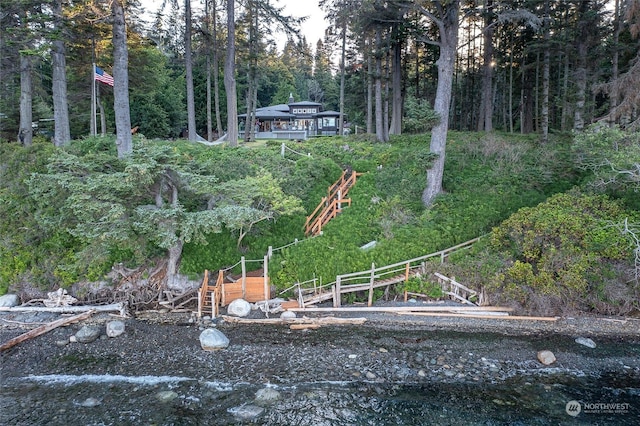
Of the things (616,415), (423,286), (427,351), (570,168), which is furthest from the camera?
(570,168)

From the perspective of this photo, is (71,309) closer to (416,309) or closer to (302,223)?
(302,223)

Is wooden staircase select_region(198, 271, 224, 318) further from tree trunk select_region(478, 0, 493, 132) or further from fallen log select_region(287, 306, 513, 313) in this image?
tree trunk select_region(478, 0, 493, 132)

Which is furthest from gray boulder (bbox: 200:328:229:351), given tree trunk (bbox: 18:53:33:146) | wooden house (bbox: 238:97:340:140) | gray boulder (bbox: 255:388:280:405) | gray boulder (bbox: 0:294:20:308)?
wooden house (bbox: 238:97:340:140)

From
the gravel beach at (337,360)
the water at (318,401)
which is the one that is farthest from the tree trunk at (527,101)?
the water at (318,401)

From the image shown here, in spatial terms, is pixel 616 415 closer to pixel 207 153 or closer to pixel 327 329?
pixel 327 329

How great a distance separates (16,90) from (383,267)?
1013 inches

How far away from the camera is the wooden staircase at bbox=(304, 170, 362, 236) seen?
51.2ft

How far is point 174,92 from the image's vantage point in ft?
129

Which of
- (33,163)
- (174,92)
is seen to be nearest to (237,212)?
(33,163)

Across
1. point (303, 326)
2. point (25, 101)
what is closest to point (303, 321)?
point (303, 326)

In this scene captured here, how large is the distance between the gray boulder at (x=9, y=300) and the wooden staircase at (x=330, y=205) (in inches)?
421

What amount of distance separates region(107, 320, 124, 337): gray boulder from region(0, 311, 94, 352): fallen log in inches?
54.3

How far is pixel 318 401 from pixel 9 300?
11870mm

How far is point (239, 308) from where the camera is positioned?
40.7ft
